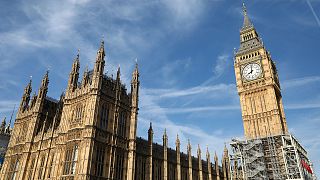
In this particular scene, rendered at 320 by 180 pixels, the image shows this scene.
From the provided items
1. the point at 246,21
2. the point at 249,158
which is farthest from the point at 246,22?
the point at 249,158

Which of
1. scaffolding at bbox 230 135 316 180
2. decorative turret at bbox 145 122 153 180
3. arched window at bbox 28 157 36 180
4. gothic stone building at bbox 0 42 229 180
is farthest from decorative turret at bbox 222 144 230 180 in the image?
arched window at bbox 28 157 36 180

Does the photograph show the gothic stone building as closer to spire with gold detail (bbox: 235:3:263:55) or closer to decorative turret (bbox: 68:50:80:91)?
decorative turret (bbox: 68:50:80:91)

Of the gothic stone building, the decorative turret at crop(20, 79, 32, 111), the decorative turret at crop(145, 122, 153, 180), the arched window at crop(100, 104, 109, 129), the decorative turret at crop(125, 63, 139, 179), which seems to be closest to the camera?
the gothic stone building

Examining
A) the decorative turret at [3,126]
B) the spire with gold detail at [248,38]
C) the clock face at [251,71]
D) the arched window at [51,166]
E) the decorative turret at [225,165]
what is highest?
the spire with gold detail at [248,38]

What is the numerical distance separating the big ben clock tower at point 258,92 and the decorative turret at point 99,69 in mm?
38262

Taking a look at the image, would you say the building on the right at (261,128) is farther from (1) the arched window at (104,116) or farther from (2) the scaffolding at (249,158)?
(1) the arched window at (104,116)

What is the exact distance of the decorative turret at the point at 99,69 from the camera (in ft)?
154

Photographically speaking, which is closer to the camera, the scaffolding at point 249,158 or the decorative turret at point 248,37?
the scaffolding at point 249,158

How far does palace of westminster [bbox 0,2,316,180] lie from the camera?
44.4 metres

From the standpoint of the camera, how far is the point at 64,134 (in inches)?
1866

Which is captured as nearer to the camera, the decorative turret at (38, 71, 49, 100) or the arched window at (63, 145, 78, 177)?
the arched window at (63, 145, 78, 177)

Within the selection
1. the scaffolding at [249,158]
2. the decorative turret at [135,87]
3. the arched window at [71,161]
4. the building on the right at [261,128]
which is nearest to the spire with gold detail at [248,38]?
the building on the right at [261,128]

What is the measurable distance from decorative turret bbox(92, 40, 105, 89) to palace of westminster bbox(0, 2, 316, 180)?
172 millimetres

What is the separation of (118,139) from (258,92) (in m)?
39.6
